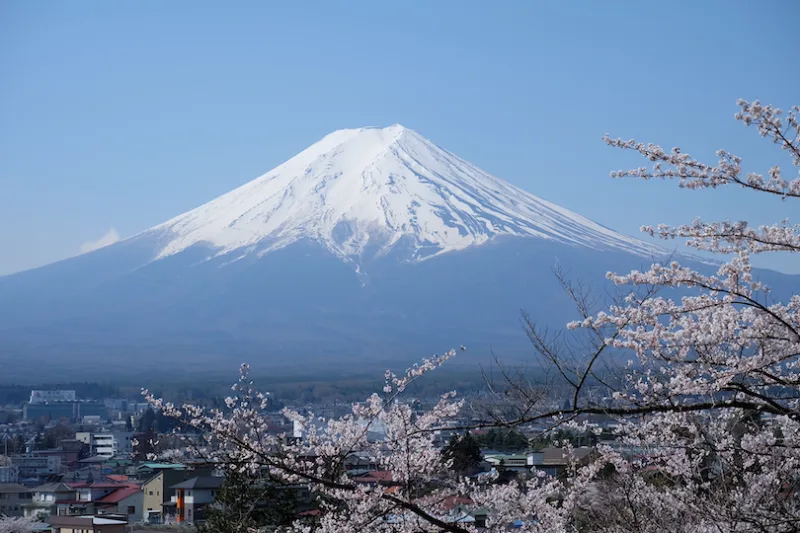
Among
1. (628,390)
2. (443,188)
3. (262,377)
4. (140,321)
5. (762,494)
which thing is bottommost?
(762,494)

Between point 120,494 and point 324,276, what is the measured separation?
277 feet

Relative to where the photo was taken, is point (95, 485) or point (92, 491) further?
point (95, 485)

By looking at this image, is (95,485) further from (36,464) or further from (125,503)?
(36,464)

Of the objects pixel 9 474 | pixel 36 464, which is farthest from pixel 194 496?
pixel 36 464

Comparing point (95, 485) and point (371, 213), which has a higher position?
point (371, 213)

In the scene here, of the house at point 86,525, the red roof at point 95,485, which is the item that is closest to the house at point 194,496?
the house at point 86,525

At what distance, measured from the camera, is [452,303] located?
10206cm

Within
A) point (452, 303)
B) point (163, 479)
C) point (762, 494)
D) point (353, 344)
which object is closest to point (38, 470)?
point (163, 479)

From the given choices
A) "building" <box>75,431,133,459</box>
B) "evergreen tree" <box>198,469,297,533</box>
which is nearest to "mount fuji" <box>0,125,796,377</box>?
"building" <box>75,431,133,459</box>

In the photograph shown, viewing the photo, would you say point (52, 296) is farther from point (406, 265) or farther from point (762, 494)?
point (762, 494)

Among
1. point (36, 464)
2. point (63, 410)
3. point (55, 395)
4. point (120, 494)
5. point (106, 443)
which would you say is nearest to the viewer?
point (120, 494)

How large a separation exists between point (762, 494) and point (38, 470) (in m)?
33.1

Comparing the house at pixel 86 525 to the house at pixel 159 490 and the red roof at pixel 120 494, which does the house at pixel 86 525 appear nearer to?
the house at pixel 159 490

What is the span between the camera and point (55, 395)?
73.5 meters
